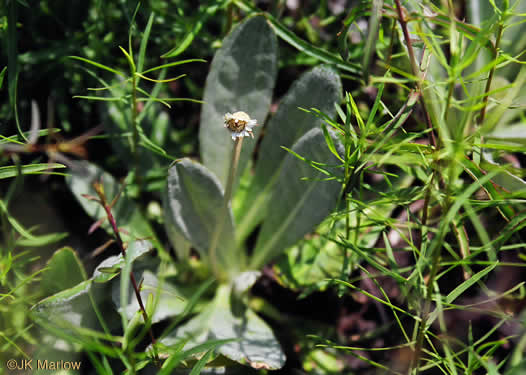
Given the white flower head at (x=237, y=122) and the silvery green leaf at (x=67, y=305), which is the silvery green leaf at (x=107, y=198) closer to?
the silvery green leaf at (x=67, y=305)

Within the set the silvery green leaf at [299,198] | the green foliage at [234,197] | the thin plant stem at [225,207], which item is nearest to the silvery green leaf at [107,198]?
the green foliage at [234,197]

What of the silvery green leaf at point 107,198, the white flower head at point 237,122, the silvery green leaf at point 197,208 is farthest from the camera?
the silvery green leaf at point 107,198

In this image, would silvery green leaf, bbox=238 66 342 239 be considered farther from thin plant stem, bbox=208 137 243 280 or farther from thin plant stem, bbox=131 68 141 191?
thin plant stem, bbox=131 68 141 191

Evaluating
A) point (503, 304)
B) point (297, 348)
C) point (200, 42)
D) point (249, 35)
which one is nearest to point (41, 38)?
point (200, 42)

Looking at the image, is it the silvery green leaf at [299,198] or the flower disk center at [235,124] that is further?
the silvery green leaf at [299,198]

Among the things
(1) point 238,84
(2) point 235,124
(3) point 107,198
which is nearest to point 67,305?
(3) point 107,198

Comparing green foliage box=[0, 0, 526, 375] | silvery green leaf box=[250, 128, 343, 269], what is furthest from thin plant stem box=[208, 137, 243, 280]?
silvery green leaf box=[250, 128, 343, 269]
